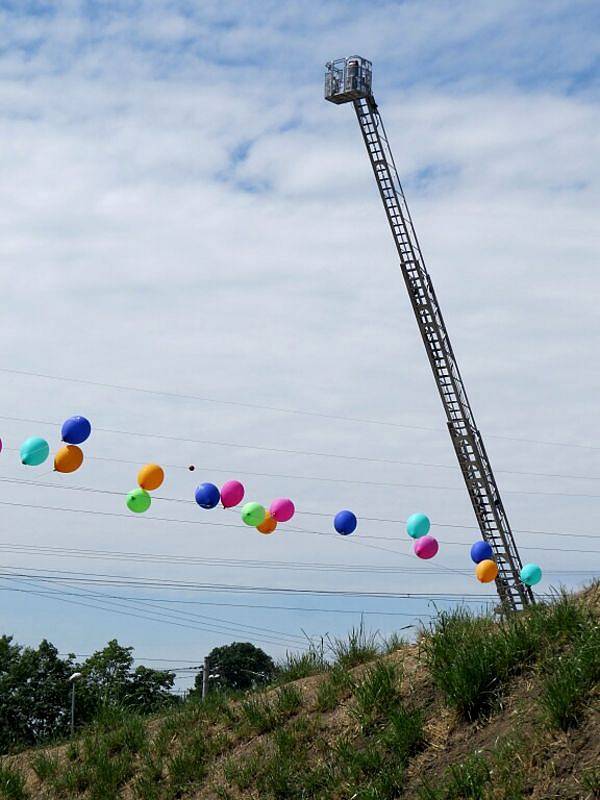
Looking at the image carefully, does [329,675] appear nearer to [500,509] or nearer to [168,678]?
[500,509]

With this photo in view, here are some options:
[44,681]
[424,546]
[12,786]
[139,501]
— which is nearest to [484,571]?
[424,546]

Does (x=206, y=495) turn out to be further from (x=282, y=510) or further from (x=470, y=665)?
(x=470, y=665)

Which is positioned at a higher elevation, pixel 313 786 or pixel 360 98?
pixel 360 98

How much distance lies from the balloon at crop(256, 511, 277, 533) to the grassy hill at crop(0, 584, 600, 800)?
8.54 m

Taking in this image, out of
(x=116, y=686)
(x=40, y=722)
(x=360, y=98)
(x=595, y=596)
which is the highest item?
(x=360, y=98)

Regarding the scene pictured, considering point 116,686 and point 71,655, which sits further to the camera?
point 71,655

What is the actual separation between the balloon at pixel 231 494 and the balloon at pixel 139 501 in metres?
1.34

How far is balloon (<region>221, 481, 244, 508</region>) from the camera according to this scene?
20.0 meters

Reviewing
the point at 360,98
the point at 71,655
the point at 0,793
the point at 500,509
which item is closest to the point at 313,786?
the point at 0,793

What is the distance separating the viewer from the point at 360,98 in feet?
129

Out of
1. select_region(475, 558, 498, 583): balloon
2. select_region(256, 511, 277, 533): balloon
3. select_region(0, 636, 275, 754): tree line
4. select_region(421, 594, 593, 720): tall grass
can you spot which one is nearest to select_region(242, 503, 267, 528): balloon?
select_region(256, 511, 277, 533): balloon

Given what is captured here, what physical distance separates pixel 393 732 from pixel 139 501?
11.1m

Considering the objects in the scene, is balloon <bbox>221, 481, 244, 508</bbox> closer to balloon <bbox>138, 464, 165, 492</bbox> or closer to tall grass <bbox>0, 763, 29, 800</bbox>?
balloon <bbox>138, 464, 165, 492</bbox>

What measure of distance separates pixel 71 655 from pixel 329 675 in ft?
178
